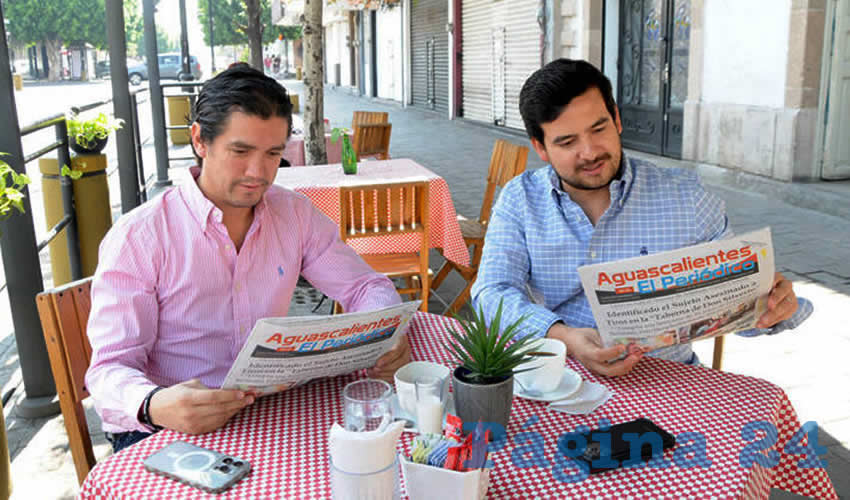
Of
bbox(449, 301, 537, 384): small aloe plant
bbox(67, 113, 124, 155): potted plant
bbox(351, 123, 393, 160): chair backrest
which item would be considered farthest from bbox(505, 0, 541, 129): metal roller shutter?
bbox(449, 301, 537, 384): small aloe plant

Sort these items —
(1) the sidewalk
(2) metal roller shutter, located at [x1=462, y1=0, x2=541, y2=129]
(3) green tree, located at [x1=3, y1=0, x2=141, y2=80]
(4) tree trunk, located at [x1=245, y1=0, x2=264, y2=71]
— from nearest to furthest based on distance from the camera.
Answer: (1) the sidewalk
(4) tree trunk, located at [x1=245, y1=0, x2=264, y2=71]
(2) metal roller shutter, located at [x1=462, y1=0, x2=541, y2=129]
(3) green tree, located at [x1=3, y1=0, x2=141, y2=80]

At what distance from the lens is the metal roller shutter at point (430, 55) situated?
63.1ft

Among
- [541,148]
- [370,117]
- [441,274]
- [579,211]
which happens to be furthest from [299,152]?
[579,211]

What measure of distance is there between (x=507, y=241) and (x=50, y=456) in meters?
2.14

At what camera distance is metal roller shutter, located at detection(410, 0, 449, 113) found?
19.2 meters

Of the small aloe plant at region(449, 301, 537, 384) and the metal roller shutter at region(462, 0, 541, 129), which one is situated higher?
the metal roller shutter at region(462, 0, 541, 129)

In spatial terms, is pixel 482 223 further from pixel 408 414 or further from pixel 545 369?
pixel 408 414

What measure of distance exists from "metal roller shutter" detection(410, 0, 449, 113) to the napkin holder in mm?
18237

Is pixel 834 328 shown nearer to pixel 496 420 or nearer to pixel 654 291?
pixel 654 291

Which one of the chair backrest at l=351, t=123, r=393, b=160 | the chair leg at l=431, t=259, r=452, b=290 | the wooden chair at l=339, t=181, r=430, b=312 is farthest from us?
the chair backrest at l=351, t=123, r=393, b=160

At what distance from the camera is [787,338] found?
4.23m

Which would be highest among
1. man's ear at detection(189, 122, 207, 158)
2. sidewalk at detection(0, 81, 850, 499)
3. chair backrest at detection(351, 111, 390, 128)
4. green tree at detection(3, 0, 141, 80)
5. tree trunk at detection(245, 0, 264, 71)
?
green tree at detection(3, 0, 141, 80)

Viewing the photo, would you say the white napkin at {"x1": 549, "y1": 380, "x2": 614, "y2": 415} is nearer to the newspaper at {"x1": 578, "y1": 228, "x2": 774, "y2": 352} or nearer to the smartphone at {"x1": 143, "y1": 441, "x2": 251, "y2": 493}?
→ the newspaper at {"x1": 578, "y1": 228, "x2": 774, "y2": 352}

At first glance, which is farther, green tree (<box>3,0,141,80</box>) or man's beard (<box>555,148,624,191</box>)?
green tree (<box>3,0,141,80</box>)
